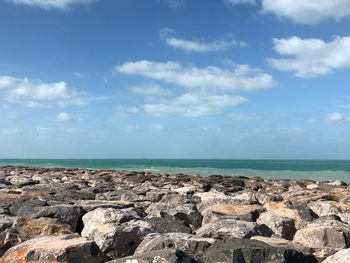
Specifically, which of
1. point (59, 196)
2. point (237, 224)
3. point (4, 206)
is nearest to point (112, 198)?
point (59, 196)

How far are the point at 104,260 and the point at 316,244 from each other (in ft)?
8.83

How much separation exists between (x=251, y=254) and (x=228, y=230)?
4.78 ft

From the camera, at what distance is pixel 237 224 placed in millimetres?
6410

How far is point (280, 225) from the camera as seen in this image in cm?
730

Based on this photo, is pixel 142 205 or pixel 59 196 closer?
pixel 142 205

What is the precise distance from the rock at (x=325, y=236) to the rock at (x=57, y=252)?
8.95 feet

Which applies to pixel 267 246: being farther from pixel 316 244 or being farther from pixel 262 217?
pixel 262 217

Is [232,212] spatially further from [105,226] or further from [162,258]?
[162,258]

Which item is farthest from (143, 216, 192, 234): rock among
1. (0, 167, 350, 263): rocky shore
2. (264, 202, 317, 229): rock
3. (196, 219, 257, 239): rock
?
(264, 202, 317, 229): rock

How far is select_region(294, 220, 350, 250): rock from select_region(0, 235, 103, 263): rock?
107 inches

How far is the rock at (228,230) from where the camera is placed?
19.9 ft

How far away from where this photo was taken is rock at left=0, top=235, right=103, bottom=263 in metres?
4.81

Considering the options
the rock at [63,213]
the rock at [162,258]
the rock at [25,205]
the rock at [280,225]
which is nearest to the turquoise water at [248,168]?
the rock at [280,225]

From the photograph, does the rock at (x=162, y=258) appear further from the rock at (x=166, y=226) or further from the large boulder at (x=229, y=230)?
the rock at (x=166, y=226)
